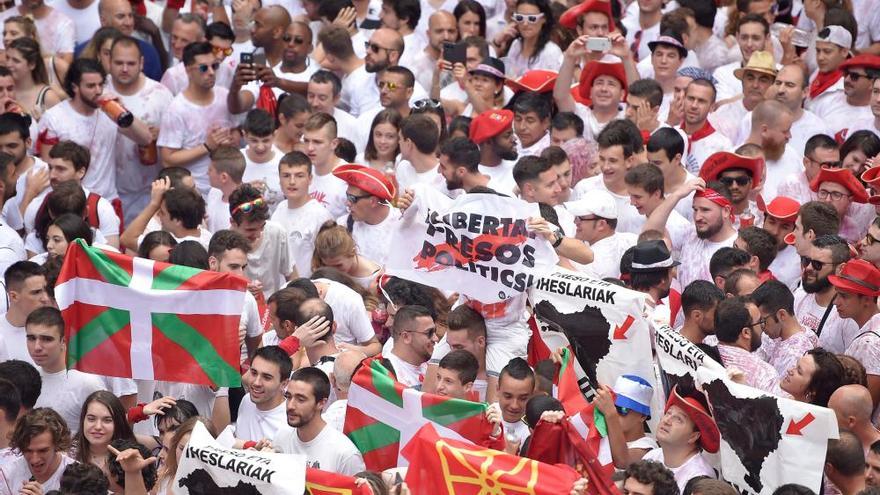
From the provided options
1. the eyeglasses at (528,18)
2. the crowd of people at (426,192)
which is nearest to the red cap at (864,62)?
the crowd of people at (426,192)

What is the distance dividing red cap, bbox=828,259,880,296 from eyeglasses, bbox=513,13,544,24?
18.1 ft

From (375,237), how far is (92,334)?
8.15 feet

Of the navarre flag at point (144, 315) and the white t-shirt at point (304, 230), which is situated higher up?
the navarre flag at point (144, 315)

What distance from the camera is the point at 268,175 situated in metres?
13.5

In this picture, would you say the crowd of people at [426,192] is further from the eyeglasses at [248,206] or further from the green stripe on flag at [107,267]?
the green stripe on flag at [107,267]

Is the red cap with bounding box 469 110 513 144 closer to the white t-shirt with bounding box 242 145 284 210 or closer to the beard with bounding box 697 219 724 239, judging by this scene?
the white t-shirt with bounding box 242 145 284 210

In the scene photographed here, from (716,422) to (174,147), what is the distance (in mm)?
6712

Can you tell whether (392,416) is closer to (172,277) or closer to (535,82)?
(172,277)

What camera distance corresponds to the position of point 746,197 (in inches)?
483

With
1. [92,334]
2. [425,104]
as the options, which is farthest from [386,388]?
[425,104]

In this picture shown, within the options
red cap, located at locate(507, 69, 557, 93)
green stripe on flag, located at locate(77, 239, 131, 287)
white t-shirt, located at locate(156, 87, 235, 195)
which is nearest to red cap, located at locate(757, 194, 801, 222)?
red cap, located at locate(507, 69, 557, 93)

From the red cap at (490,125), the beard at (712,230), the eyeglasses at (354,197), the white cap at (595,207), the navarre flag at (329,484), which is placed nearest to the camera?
the navarre flag at (329,484)

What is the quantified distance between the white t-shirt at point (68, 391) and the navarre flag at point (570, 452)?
2.93 m

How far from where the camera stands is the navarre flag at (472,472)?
819 cm
